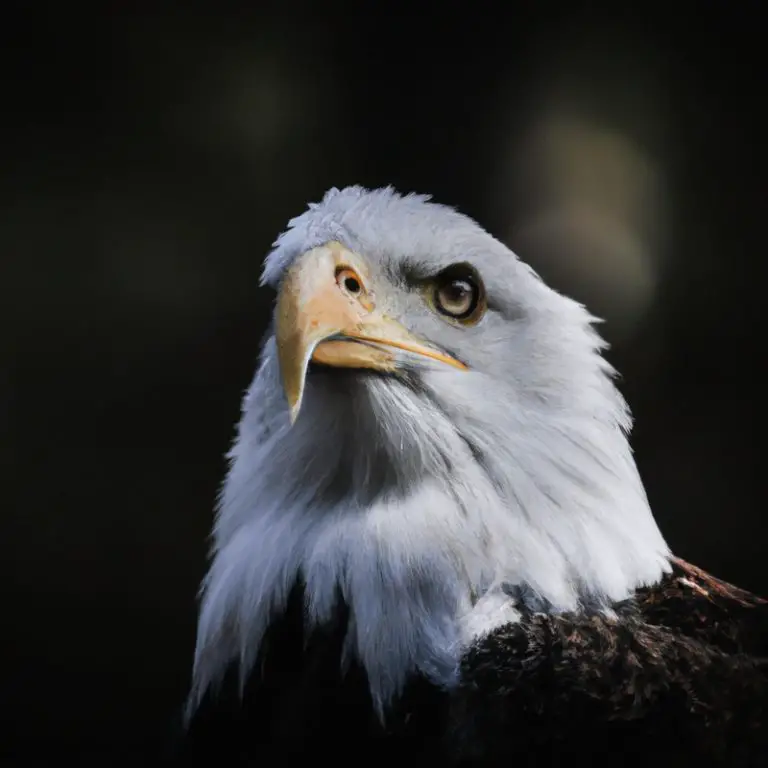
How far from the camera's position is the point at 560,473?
4.10 ft

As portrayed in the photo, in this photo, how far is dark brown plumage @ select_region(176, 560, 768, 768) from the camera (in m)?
1.08

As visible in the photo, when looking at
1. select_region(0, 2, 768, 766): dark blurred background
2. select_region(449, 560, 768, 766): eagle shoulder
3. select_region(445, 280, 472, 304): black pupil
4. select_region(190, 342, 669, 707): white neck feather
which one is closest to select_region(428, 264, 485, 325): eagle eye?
select_region(445, 280, 472, 304): black pupil

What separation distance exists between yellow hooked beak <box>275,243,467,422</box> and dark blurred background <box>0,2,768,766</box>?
36cm

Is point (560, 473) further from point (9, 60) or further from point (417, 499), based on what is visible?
point (9, 60)

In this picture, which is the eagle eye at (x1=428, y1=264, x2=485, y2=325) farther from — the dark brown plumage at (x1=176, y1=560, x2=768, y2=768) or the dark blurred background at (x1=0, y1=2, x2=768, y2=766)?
the dark brown plumage at (x1=176, y1=560, x2=768, y2=768)

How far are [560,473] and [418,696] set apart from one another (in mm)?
351

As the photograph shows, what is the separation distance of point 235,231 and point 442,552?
72 cm

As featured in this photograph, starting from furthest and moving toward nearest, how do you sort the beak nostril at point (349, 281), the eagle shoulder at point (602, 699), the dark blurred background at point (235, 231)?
1. the dark blurred background at point (235, 231)
2. the beak nostril at point (349, 281)
3. the eagle shoulder at point (602, 699)

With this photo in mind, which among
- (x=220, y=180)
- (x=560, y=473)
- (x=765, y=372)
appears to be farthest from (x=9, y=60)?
(x=765, y=372)

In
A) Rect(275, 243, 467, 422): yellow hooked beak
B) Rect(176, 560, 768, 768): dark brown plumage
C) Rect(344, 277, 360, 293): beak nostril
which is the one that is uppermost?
Rect(344, 277, 360, 293): beak nostril

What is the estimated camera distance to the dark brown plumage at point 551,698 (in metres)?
1.08

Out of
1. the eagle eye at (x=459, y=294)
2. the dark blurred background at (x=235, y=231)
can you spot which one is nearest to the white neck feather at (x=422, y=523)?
the eagle eye at (x=459, y=294)

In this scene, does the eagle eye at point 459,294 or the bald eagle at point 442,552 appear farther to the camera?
Result: the eagle eye at point 459,294

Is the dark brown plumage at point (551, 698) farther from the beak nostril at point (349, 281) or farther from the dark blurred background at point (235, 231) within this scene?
the beak nostril at point (349, 281)
